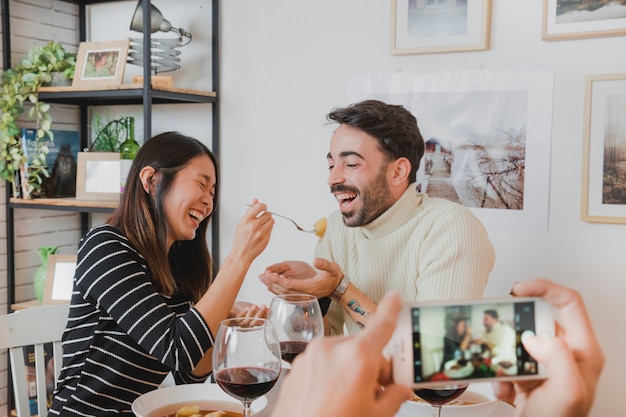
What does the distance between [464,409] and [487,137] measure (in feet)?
4.56

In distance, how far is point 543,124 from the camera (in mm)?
2309

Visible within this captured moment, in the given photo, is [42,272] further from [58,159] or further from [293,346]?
[293,346]

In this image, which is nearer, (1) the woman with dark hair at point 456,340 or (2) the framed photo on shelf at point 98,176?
(1) the woman with dark hair at point 456,340

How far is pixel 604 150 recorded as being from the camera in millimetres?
2221

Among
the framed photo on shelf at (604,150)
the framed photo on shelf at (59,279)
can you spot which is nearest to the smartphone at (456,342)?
the framed photo on shelf at (604,150)

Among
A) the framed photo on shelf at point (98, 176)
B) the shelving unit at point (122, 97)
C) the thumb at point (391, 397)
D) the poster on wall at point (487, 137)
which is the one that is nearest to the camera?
the thumb at point (391, 397)

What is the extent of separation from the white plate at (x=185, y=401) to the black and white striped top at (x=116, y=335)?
238 mm

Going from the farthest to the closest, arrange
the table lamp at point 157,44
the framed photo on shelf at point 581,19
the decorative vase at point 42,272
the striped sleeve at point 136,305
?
1. the decorative vase at point 42,272
2. the table lamp at point 157,44
3. the framed photo on shelf at point 581,19
4. the striped sleeve at point 136,305

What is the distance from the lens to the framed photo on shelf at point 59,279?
2.92m

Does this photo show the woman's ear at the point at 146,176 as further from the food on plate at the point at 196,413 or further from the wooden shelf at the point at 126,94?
the wooden shelf at the point at 126,94

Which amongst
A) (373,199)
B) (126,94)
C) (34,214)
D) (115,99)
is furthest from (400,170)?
(34,214)

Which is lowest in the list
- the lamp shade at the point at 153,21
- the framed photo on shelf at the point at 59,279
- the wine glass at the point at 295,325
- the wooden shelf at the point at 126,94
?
the framed photo on shelf at the point at 59,279

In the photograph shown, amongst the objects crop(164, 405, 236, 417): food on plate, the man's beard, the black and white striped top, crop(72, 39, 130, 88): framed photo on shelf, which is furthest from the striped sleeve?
crop(72, 39, 130, 88): framed photo on shelf

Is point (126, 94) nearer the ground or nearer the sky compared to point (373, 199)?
nearer the sky
